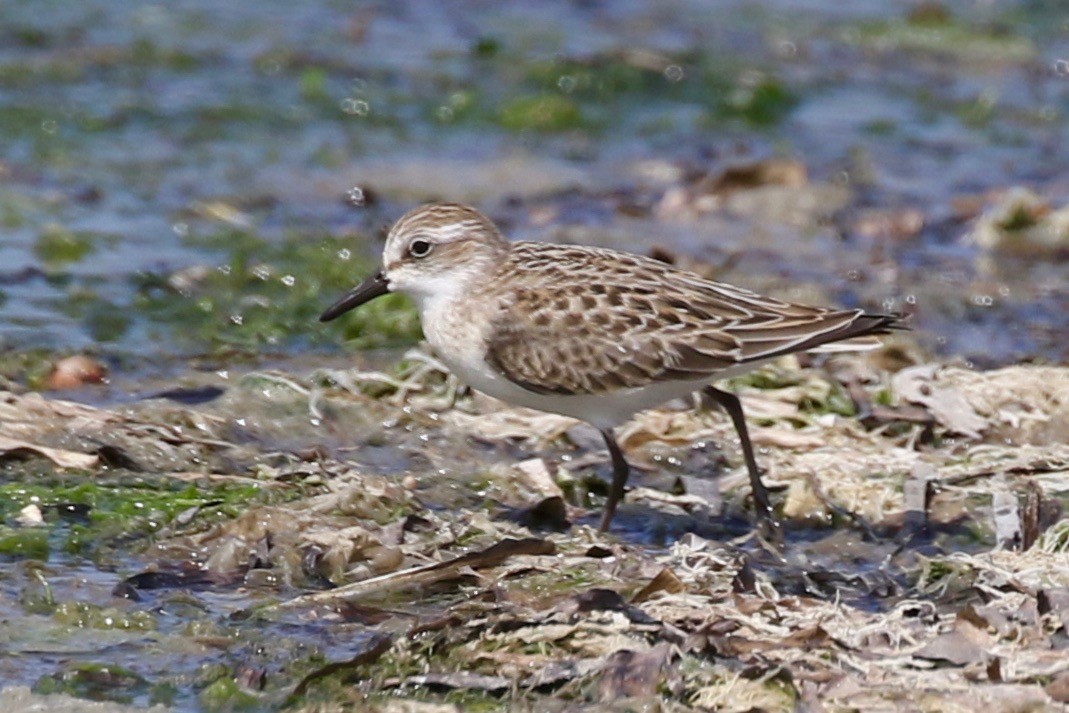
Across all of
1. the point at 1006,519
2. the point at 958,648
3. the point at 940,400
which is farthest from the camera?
the point at 940,400

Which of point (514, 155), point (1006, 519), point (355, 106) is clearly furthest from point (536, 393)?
point (355, 106)

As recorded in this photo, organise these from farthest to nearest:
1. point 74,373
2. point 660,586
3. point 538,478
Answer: point 74,373, point 538,478, point 660,586

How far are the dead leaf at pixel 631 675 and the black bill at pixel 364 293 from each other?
2.31m

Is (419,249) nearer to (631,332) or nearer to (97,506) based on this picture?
(631,332)

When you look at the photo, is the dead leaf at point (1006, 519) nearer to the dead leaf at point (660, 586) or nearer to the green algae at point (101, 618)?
the dead leaf at point (660, 586)

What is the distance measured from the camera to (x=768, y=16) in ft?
53.6

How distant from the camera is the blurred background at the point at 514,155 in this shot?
9.06m

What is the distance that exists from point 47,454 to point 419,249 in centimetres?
141

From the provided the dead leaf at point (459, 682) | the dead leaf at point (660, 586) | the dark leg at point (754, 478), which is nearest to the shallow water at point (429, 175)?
the dark leg at point (754, 478)

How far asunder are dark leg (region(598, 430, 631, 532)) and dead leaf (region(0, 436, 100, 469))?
65.8 inches

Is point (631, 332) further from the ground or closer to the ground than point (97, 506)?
further from the ground

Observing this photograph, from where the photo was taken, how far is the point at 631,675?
4.89m

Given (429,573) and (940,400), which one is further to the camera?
(940,400)

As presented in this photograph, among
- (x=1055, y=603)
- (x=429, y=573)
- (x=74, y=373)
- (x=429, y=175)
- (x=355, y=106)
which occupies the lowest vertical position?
(x=355, y=106)
